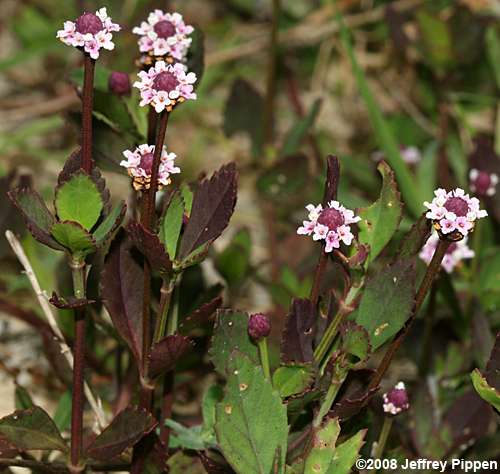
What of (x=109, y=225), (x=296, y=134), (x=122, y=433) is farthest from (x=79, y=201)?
(x=296, y=134)

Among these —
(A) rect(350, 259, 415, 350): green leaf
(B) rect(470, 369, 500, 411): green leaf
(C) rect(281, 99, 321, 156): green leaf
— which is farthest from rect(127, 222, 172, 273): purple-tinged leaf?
(C) rect(281, 99, 321, 156): green leaf

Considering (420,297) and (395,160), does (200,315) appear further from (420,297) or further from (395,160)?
(395,160)

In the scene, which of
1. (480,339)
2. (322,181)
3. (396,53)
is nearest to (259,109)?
(322,181)

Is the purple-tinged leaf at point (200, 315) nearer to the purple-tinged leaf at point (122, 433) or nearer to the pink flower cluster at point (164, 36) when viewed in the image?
the purple-tinged leaf at point (122, 433)

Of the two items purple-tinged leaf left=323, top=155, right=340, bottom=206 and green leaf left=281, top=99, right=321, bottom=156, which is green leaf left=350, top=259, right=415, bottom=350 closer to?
purple-tinged leaf left=323, top=155, right=340, bottom=206

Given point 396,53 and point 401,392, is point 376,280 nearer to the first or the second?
point 401,392

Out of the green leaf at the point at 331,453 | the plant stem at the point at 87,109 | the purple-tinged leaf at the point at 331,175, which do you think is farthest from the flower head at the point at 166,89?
the green leaf at the point at 331,453
